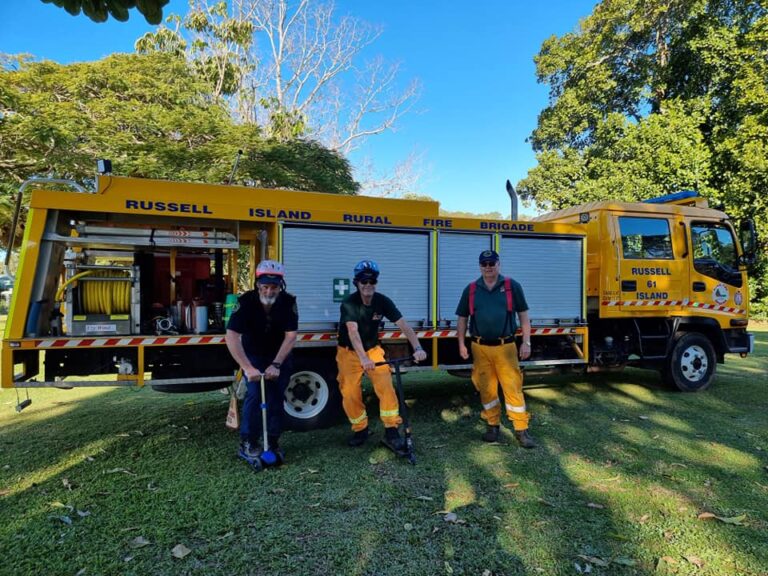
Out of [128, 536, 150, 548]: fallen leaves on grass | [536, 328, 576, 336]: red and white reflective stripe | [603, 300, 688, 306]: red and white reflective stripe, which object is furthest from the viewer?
[603, 300, 688, 306]: red and white reflective stripe

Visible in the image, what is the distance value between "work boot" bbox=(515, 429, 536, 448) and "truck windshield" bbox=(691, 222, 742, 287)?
3.94 meters

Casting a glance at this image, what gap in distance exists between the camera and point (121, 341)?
447 cm

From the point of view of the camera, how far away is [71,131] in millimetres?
11297

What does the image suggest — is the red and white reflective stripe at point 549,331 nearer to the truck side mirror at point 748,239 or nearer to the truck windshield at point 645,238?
the truck windshield at point 645,238

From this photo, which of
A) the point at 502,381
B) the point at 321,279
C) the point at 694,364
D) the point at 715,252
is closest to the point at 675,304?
the point at 694,364

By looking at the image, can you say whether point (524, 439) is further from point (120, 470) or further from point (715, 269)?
point (715, 269)

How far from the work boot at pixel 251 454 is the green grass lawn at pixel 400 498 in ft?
0.24

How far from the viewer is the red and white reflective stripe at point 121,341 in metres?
4.28

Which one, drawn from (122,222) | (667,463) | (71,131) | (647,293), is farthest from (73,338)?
(71,131)

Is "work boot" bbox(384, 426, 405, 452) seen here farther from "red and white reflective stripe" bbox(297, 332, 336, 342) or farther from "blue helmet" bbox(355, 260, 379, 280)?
"blue helmet" bbox(355, 260, 379, 280)

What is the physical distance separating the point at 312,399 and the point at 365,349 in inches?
42.2

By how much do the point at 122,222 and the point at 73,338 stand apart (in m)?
1.38

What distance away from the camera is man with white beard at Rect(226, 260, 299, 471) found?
404 centimetres

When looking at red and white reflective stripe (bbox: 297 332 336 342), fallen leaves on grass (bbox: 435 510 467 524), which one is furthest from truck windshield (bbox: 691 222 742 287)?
fallen leaves on grass (bbox: 435 510 467 524)
